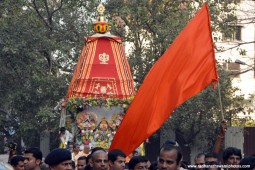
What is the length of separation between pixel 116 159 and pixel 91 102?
315 inches

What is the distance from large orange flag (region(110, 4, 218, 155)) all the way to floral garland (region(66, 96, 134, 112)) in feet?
20.9

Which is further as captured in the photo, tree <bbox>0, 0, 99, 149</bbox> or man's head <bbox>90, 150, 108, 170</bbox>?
tree <bbox>0, 0, 99, 149</bbox>

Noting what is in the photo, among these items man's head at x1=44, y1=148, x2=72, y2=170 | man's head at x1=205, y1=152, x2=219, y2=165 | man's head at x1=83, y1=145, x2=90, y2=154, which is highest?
man's head at x1=83, y1=145, x2=90, y2=154

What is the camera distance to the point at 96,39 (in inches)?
838

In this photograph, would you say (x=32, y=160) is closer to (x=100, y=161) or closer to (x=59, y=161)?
(x=100, y=161)

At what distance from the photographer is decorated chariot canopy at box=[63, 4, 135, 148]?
20.5 metres

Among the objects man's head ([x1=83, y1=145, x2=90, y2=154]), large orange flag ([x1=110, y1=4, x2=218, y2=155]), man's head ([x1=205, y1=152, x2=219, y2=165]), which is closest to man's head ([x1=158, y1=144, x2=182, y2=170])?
man's head ([x1=205, y1=152, x2=219, y2=165])

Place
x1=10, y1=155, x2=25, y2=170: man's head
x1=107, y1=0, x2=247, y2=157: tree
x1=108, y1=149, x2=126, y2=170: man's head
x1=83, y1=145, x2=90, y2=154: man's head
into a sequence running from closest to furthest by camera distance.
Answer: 1. x1=108, y1=149, x2=126, y2=170: man's head
2. x1=10, y1=155, x2=25, y2=170: man's head
3. x1=83, y1=145, x2=90, y2=154: man's head
4. x1=107, y1=0, x2=247, y2=157: tree

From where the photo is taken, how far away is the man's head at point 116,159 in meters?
12.6

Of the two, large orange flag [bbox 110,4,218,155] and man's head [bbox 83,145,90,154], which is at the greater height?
large orange flag [bbox 110,4,218,155]

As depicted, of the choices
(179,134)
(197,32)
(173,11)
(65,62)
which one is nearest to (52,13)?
(65,62)

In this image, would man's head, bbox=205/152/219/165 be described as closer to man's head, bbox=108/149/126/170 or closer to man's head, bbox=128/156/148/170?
man's head, bbox=128/156/148/170

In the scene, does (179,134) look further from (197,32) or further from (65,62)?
(197,32)

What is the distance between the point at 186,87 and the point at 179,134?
1999 centimetres
